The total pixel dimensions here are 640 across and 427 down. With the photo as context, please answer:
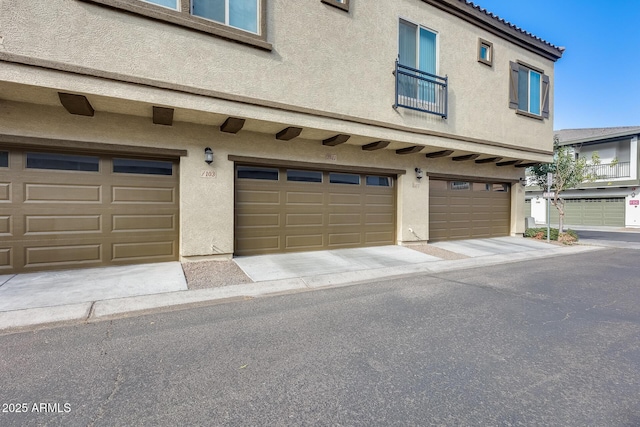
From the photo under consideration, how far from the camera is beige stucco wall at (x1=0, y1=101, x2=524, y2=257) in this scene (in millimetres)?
5688

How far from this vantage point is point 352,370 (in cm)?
282

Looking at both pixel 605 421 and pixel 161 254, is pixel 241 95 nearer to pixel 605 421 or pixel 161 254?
pixel 161 254

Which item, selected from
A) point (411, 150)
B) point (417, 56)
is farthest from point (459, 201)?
point (417, 56)

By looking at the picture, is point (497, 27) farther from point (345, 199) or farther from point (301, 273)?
point (301, 273)

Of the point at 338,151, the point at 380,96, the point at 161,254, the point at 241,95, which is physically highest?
the point at 380,96

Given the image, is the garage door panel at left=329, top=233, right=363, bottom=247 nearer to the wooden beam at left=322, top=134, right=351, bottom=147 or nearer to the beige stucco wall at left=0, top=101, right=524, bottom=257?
the beige stucco wall at left=0, top=101, right=524, bottom=257

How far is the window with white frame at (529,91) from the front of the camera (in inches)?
423

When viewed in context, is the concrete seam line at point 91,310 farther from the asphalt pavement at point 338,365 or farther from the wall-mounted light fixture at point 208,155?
the wall-mounted light fixture at point 208,155

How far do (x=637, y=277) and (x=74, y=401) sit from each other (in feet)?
31.9

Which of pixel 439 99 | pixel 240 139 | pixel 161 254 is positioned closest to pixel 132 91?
pixel 240 139

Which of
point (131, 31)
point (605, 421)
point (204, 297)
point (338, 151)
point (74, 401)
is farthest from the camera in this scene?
point (338, 151)

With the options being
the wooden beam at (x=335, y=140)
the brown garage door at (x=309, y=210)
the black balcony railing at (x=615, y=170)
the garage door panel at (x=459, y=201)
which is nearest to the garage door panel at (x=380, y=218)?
the brown garage door at (x=309, y=210)

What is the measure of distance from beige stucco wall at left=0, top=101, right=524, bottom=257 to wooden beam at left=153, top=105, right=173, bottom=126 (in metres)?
0.18

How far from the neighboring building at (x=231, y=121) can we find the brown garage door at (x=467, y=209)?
28.4 inches
